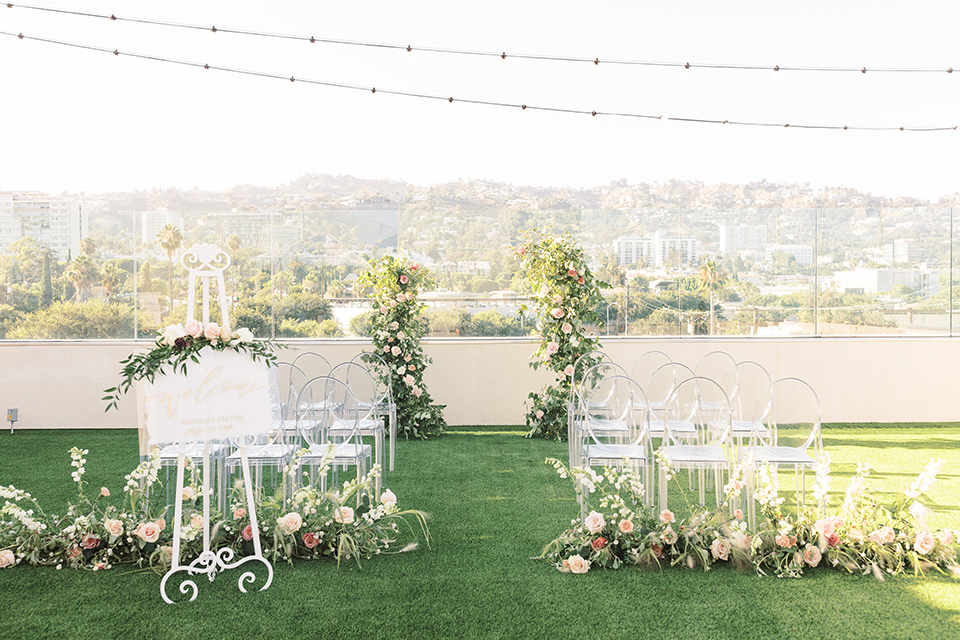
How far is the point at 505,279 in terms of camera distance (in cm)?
789

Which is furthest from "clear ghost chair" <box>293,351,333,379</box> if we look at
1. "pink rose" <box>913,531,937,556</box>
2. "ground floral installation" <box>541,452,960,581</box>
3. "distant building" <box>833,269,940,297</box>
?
"distant building" <box>833,269,940,297</box>

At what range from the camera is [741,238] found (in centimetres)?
803

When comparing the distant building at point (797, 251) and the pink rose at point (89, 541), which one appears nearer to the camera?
the pink rose at point (89, 541)

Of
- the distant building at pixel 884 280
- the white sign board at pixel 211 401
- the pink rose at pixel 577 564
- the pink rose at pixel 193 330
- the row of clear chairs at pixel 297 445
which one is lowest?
the pink rose at pixel 577 564

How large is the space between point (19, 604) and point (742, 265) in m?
7.36

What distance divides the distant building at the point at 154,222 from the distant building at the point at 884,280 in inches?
298

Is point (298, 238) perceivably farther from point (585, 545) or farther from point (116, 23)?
point (585, 545)

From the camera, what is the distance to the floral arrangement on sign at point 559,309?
6.52 metres

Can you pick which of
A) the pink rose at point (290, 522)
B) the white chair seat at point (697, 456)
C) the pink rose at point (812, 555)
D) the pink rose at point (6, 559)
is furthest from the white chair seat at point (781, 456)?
the pink rose at point (6, 559)

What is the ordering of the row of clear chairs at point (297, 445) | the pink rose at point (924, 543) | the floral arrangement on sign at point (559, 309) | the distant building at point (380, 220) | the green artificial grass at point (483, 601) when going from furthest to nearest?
the distant building at point (380, 220) → the floral arrangement on sign at point (559, 309) → the row of clear chairs at point (297, 445) → the pink rose at point (924, 543) → the green artificial grass at point (483, 601)

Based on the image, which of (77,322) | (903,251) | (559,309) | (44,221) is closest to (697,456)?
(559,309)

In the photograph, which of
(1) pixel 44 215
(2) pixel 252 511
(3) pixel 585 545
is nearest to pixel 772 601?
(3) pixel 585 545

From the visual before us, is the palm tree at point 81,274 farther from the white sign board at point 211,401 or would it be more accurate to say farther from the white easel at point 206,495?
the white sign board at point 211,401

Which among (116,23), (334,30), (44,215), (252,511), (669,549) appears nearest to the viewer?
(252,511)
